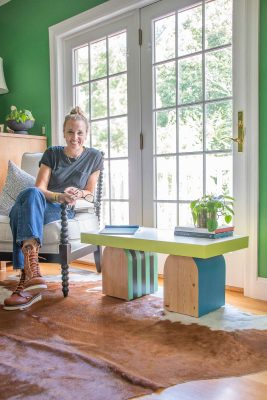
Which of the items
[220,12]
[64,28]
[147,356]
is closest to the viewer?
[147,356]

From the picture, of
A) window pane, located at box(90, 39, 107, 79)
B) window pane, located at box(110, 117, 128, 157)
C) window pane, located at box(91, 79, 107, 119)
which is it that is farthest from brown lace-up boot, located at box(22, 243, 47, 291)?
window pane, located at box(90, 39, 107, 79)

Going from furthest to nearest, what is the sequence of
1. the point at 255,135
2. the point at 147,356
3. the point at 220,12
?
the point at 220,12, the point at 255,135, the point at 147,356

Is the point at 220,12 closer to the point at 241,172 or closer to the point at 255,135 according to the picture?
the point at 255,135

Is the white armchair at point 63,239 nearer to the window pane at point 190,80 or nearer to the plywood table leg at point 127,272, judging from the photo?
the plywood table leg at point 127,272

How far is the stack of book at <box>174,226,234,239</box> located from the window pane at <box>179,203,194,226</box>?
626mm

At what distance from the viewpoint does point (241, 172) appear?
8.21 ft

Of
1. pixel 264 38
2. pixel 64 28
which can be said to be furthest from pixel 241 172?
pixel 64 28

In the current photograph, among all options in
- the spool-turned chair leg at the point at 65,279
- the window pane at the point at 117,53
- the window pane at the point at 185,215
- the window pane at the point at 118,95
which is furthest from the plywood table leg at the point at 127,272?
the window pane at the point at 117,53

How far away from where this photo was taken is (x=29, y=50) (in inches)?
154

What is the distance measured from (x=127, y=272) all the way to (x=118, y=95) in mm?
1556

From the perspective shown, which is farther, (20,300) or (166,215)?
(166,215)

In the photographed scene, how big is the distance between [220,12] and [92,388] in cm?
233

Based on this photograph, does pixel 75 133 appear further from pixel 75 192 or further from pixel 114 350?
pixel 114 350

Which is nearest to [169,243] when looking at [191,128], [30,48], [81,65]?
[191,128]
